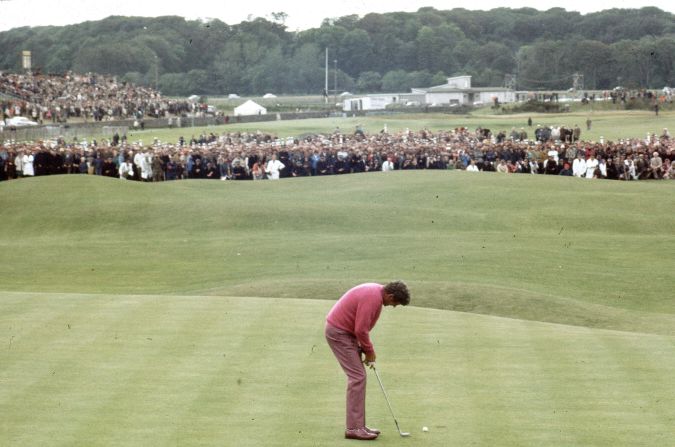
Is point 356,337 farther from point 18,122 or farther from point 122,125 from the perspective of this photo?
point 122,125

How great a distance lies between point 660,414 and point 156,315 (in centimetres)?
948

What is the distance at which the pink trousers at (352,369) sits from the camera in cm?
1283

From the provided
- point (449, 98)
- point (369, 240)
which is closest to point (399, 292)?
point (369, 240)

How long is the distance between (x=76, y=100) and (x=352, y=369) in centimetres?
8486

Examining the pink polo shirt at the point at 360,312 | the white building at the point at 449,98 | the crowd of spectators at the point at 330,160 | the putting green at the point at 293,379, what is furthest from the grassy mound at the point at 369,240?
the white building at the point at 449,98

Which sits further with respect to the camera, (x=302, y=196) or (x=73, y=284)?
(x=302, y=196)

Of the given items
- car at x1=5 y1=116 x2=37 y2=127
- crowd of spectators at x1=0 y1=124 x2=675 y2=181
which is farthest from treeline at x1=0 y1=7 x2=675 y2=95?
crowd of spectators at x1=0 y1=124 x2=675 y2=181

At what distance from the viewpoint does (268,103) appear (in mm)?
145250

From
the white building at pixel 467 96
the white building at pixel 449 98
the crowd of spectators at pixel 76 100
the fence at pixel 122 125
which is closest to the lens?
the fence at pixel 122 125

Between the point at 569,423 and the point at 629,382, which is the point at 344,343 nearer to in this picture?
the point at 569,423

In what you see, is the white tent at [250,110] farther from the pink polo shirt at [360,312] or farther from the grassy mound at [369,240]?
the pink polo shirt at [360,312]

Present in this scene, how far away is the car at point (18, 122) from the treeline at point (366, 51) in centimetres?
6560

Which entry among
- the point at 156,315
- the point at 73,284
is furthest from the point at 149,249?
the point at 156,315

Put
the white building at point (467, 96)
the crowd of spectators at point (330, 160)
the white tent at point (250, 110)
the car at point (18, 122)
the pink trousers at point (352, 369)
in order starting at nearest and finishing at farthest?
the pink trousers at point (352, 369) < the crowd of spectators at point (330, 160) < the car at point (18, 122) < the white tent at point (250, 110) < the white building at point (467, 96)
